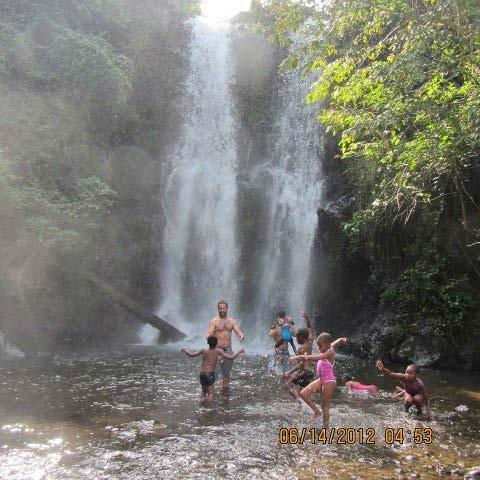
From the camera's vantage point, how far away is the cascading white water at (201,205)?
2116 cm

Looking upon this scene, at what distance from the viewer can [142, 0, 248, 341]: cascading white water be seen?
69.4 feet

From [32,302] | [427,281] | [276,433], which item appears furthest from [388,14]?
[32,302]

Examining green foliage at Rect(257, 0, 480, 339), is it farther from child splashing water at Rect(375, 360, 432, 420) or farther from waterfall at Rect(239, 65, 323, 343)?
waterfall at Rect(239, 65, 323, 343)

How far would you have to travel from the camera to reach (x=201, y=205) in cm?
2300

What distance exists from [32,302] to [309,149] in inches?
553

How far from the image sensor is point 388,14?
725 cm

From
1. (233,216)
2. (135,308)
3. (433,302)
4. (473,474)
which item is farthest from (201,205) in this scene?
(473,474)
